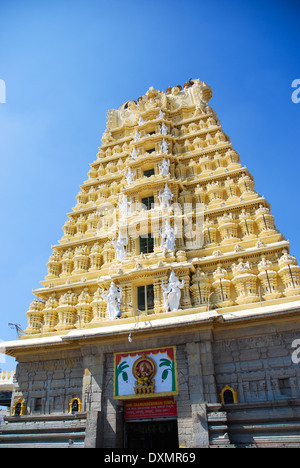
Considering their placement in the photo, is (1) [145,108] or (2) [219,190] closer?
(2) [219,190]

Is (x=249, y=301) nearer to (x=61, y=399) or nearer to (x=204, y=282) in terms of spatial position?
(x=204, y=282)

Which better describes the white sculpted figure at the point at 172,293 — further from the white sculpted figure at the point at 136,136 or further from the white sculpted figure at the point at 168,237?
the white sculpted figure at the point at 136,136

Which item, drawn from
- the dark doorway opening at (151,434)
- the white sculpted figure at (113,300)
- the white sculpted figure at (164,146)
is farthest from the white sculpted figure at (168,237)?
the dark doorway opening at (151,434)

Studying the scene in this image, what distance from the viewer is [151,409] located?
52.6 feet

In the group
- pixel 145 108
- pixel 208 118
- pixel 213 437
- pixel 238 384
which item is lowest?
pixel 213 437

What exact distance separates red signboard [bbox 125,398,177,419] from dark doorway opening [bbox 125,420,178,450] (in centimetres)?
59

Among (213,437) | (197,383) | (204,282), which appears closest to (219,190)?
(204,282)

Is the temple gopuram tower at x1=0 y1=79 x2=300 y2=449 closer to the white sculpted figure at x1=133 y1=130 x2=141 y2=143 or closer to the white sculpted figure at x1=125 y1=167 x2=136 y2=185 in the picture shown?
the white sculpted figure at x1=125 y1=167 x2=136 y2=185

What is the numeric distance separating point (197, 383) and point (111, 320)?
5592 millimetres

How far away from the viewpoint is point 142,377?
51.9ft

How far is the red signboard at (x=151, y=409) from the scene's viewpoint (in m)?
15.6

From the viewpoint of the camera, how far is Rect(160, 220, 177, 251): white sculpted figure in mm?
20000

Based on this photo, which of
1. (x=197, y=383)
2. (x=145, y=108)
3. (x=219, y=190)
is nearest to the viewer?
(x=197, y=383)

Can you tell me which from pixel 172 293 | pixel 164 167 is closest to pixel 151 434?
pixel 172 293
